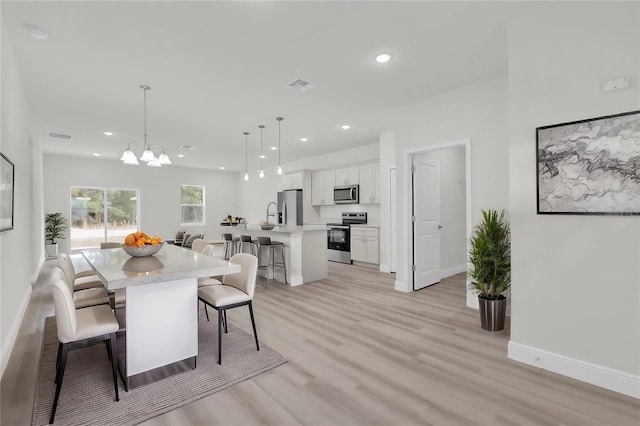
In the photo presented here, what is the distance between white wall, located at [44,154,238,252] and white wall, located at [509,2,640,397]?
9537 mm

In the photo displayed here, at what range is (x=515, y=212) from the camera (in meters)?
2.58

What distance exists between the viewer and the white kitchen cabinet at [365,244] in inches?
257

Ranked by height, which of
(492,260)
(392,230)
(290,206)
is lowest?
(492,260)

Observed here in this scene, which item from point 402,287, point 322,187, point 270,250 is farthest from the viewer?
point 322,187

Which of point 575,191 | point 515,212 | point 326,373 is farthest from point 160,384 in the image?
point 575,191

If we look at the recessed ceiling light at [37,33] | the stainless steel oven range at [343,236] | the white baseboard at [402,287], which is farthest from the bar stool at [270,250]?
the recessed ceiling light at [37,33]

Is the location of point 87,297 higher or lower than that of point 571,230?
lower

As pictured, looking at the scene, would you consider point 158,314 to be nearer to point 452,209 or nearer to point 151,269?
point 151,269

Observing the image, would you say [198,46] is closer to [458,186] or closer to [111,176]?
[458,186]

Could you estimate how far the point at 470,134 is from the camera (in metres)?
3.82

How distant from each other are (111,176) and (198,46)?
7.63 meters

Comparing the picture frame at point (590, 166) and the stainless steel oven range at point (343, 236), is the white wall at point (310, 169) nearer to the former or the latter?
the stainless steel oven range at point (343, 236)

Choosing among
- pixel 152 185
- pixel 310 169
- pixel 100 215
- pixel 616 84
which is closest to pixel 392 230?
pixel 310 169

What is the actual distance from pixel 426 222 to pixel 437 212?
1.44 feet
